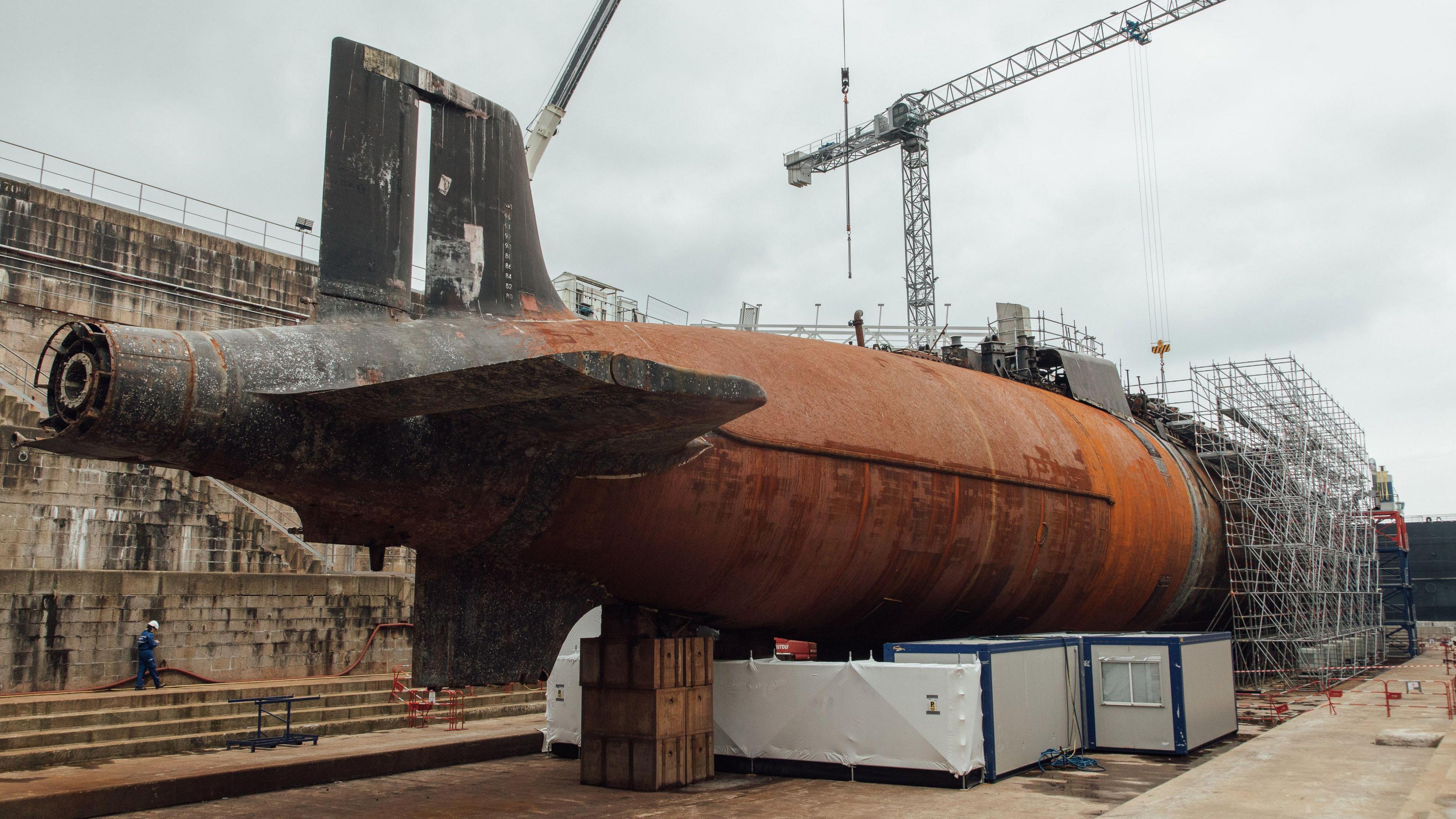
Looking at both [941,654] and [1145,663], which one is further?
[1145,663]

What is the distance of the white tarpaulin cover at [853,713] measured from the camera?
9828 millimetres

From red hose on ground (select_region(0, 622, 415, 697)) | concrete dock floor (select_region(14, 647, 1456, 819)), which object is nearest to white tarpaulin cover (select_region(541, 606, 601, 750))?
concrete dock floor (select_region(14, 647, 1456, 819))

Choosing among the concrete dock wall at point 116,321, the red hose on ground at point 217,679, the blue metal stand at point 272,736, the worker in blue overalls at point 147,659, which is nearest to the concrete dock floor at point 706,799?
the blue metal stand at point 272,736

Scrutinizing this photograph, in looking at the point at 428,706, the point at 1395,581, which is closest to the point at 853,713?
the point at 428,706

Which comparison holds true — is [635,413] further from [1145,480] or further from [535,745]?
[1145,480]

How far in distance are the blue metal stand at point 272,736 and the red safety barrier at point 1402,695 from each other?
1508cm

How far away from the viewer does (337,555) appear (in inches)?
797

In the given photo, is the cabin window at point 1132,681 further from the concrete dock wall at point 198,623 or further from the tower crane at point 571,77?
the tower crane at point 571,77

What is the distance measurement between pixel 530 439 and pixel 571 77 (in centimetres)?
4033

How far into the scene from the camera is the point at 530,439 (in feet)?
23.2

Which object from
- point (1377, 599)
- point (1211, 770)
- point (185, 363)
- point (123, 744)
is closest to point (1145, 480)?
point (1211, 770)

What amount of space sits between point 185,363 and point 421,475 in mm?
1655

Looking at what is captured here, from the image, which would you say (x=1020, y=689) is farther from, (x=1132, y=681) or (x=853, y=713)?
(x=1132, y=681)

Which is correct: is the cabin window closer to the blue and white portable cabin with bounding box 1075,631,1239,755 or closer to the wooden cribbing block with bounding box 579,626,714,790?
the blue and white portable cabin with bounding box 1075,631,1239,755
